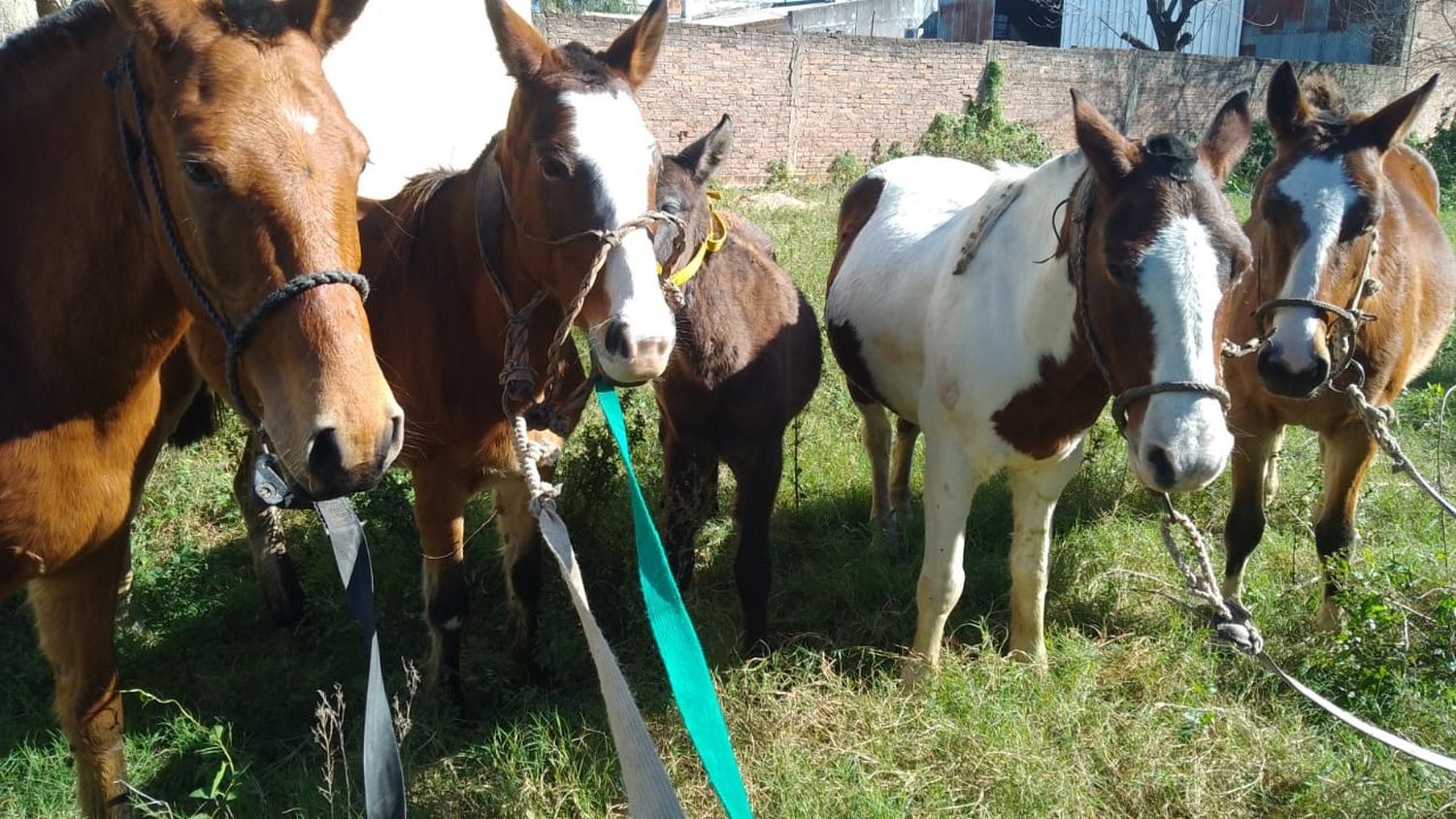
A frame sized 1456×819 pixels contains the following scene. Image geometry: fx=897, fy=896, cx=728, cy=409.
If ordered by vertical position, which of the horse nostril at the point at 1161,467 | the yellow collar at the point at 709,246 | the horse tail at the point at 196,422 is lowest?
the horse tail at the point at 196,422

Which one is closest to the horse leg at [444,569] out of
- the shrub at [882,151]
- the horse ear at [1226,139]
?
the horse ear at [1226,139]

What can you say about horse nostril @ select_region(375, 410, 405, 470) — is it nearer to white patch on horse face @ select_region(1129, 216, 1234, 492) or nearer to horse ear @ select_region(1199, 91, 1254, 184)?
white patch on horse face @ select_region(1129, 216, 1234, 492)

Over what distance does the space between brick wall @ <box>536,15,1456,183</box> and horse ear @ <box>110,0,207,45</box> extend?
1350 cm

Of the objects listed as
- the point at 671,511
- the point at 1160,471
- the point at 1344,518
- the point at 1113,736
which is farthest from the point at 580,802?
the point at 1344,518

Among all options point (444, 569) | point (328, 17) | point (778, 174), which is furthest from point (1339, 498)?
point (778, 174)

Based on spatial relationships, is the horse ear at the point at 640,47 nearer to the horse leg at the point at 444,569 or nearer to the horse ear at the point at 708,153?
the horse ear at the point at 708,153

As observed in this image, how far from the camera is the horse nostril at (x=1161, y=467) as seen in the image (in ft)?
7.21

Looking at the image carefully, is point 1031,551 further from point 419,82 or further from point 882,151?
point 882,151

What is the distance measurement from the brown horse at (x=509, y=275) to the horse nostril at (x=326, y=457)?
82 centimetres

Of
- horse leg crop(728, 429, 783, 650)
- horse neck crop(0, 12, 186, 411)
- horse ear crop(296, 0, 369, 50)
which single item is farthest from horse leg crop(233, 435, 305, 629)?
horse ear crop(296, 0, 369, 50)

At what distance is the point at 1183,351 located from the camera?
2.20m

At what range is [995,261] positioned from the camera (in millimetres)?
3047

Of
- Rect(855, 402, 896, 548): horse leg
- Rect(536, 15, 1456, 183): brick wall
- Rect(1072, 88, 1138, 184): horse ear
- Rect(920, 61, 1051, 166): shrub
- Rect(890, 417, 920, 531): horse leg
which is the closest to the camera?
Rect(1072, 88, 1138, 184): horse ear

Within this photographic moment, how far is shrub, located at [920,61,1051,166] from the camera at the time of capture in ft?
55.1
